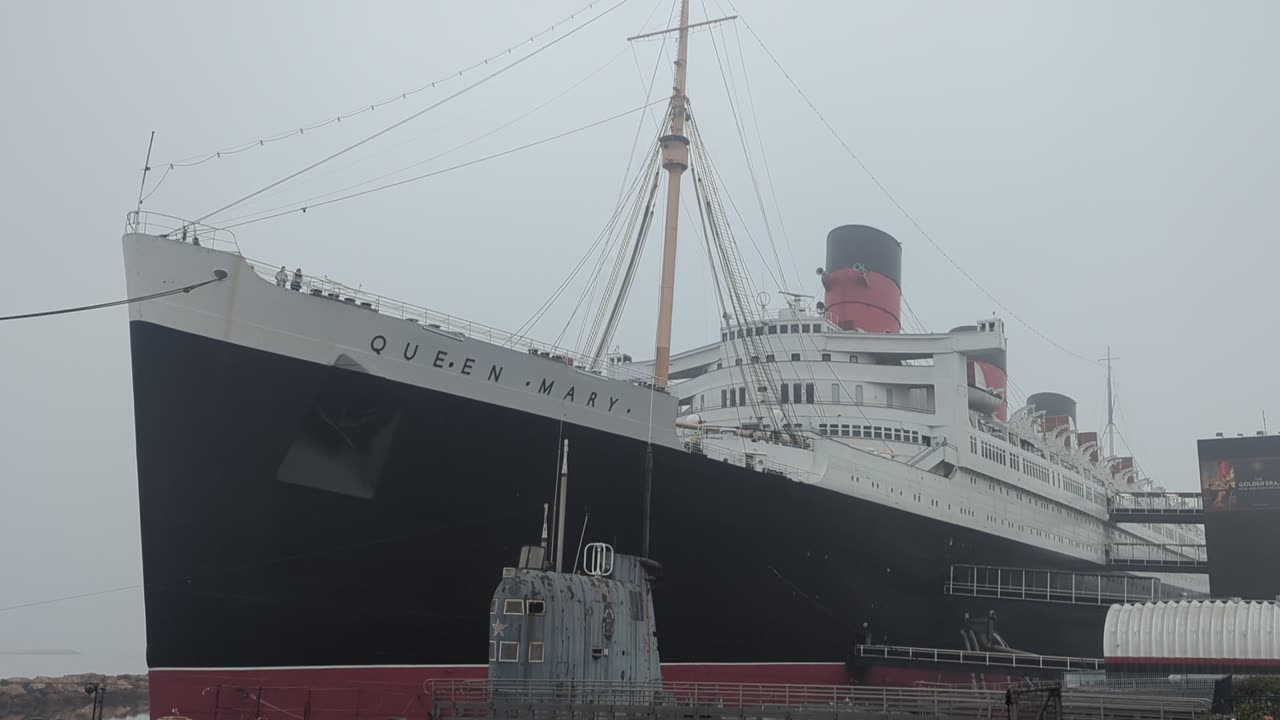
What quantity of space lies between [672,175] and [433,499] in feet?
40.4

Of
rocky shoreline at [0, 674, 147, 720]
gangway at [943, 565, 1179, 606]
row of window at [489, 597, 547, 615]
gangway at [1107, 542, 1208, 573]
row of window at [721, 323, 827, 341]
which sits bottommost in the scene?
rocky shoreline at [0, 674, 147, 720]

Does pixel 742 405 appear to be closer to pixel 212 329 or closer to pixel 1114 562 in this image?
pixel 212 329

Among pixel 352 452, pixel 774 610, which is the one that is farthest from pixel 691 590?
pixel 352 452

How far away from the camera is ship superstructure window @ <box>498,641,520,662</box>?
51.8 feet

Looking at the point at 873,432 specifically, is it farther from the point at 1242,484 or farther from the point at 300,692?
the point at 300,692

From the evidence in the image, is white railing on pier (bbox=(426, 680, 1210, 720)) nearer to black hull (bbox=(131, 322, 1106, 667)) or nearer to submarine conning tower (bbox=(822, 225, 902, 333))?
black hull (bbox=(131, 322, 1106, 667))

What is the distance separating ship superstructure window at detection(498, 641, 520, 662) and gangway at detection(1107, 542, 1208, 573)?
37.8 metres

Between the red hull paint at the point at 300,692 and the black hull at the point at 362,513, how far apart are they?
21cm

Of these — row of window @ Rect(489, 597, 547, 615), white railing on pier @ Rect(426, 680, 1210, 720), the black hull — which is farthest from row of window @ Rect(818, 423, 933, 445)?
row of window @ Rect(489, 597, 547, 615)

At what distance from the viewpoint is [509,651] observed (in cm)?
1582

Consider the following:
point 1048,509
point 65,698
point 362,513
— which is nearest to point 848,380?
point 1048,509

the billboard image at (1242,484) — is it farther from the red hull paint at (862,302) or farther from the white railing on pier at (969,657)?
the red hull paint at (862,302)

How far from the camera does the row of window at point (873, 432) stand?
35.9 metres

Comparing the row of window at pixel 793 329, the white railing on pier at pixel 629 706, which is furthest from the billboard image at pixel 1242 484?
the white railing on pier at pixel 629 706
